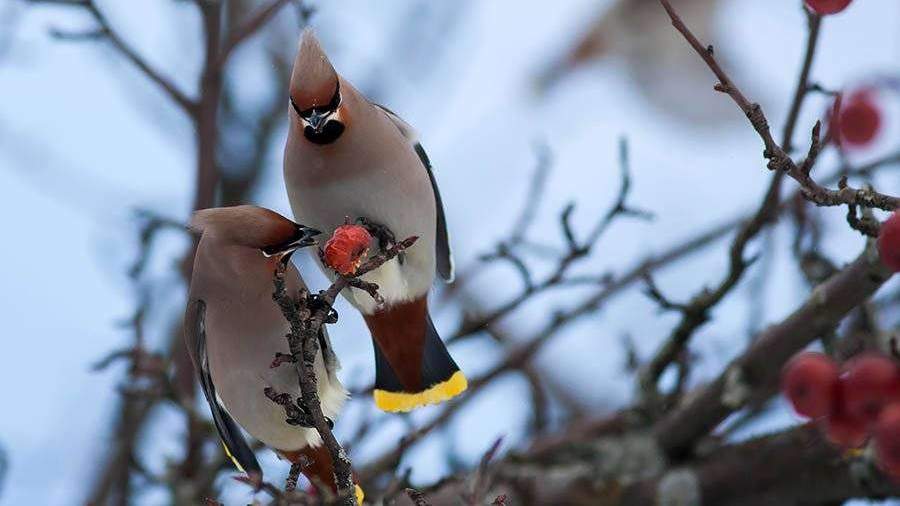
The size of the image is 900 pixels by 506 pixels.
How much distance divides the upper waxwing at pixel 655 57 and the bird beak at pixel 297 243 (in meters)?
5.83

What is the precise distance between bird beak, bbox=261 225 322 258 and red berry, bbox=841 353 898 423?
111cm

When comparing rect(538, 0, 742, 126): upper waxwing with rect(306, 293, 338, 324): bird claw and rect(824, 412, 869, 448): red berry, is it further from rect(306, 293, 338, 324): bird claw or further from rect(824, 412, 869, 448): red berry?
rect(306, 293, 338, 324): bird claw

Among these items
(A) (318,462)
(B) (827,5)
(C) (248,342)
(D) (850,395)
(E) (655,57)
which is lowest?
(A) (318,462)

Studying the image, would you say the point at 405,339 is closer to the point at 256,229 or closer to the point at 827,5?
the point at 256,229

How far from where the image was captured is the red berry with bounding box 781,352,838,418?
9.21ft

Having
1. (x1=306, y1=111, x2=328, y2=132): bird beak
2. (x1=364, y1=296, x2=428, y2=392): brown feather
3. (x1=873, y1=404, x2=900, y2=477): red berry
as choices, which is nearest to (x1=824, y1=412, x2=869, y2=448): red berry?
(x1=873, y1=404, x2=900, y2=477): red berry

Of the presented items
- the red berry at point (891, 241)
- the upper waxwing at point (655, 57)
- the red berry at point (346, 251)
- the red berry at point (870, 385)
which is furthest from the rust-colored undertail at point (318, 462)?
the upper waxwing at point (655, 57)

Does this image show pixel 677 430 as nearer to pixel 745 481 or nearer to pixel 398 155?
pixel 745 481

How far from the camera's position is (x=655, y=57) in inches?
337

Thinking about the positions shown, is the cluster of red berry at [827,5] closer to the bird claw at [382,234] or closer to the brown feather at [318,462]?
the bird claw at [382,234]

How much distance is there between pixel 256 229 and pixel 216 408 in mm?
558

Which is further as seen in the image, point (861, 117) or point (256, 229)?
point (861, 117)

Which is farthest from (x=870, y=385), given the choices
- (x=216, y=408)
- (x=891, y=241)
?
(x=216, y=408)

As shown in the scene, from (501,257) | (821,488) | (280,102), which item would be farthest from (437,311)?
(821,488)
